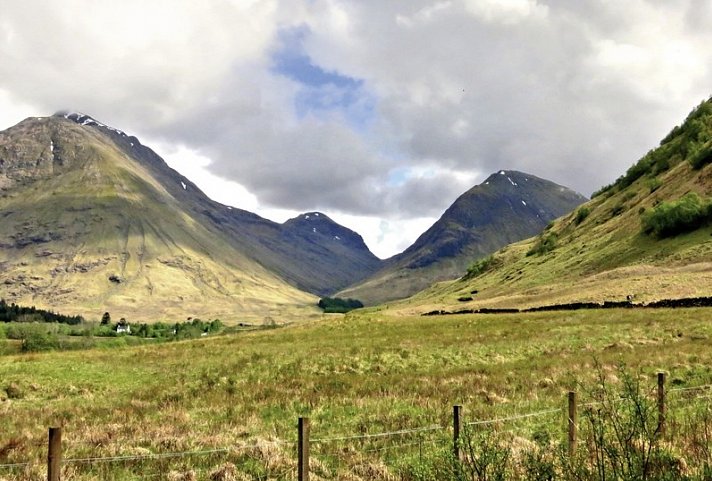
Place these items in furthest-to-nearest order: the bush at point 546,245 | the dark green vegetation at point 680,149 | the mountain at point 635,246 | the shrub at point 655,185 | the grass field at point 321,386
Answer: the bush at point 546,245, the dark green vegetation at point 680,149, the shrub at point 655,185, the mountain at point 635,246, the grass field at point 321,386

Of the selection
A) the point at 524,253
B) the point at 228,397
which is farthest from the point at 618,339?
the point at 524,253

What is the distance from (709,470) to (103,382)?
32.3 metres

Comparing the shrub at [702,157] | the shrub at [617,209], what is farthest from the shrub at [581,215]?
the shrub at [702,157]

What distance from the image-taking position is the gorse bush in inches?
3735

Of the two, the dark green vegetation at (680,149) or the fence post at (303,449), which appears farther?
the dark green vegetation at (680,149)

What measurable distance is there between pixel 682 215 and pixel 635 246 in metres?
10.5

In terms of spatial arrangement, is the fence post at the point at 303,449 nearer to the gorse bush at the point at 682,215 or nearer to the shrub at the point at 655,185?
the gorse bush at the point at 682,215

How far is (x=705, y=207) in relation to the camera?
93.9 meters

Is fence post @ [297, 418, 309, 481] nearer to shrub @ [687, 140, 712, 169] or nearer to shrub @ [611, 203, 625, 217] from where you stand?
shrub @ [687, 140, 712, 169]

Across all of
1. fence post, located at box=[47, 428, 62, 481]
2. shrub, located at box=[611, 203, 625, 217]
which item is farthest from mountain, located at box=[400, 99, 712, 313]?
fence post, located at box=[47, 428, 62, 481]

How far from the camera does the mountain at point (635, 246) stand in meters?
74.0

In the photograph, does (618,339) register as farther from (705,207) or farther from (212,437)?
(705,207)

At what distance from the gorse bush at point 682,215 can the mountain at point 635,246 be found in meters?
0.16

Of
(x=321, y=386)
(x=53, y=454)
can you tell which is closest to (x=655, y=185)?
(x=321, y=386)
